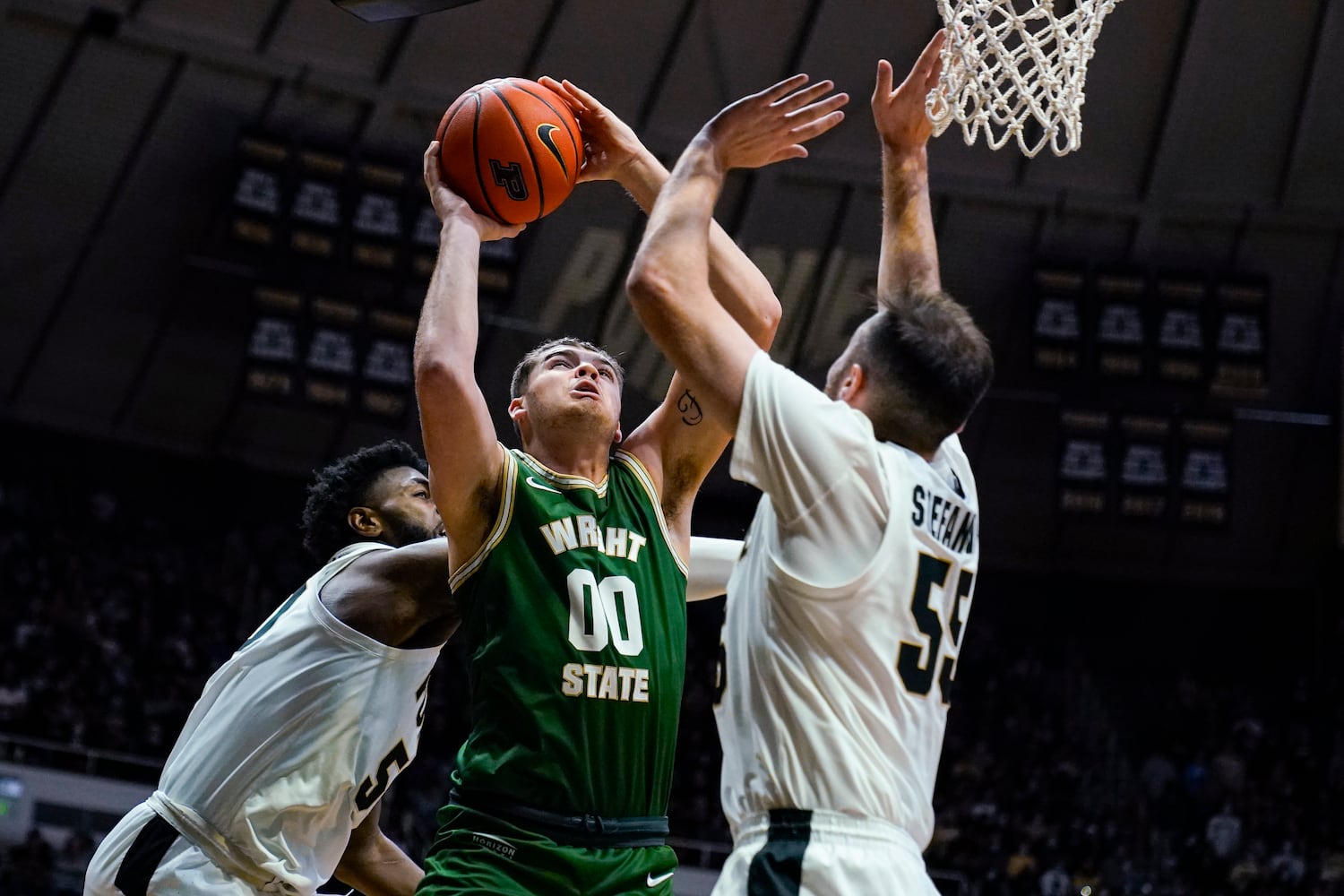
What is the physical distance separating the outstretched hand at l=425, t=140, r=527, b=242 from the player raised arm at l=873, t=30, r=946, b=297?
1011 millimetres

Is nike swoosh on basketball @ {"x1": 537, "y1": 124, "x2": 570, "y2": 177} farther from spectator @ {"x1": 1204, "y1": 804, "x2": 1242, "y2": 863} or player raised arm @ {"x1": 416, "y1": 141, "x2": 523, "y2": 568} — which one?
spectator @ {"x1": 1204, "y1": 804, "x2": 1242, "y2": 863}

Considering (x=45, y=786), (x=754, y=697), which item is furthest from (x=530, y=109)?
(x=45, y=786)

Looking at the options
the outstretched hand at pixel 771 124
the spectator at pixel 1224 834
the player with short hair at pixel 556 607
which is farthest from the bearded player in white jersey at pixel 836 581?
the spectator at pixel 1224 834

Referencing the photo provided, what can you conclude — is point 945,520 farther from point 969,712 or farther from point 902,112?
point 969,712

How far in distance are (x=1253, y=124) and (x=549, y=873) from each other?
13.2m

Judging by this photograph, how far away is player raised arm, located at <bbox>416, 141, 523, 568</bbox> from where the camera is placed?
3.62 metres

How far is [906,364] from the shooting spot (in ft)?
9.61

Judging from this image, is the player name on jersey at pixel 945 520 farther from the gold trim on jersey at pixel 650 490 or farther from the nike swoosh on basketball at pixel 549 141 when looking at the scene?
the nike swoosh on basketball at pixel 549 141

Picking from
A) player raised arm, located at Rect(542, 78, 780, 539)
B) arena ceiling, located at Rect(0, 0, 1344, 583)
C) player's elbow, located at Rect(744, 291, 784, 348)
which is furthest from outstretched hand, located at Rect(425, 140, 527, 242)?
arena ceiling, located at Rect(0, 0, 1344, 583)

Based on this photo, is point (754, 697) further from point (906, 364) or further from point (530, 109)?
point (530, 109)

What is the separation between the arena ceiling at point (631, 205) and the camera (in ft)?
45.5

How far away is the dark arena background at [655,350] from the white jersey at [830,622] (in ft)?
33.0

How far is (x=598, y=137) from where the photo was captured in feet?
14.3

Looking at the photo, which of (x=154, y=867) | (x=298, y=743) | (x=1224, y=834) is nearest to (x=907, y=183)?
(x=298, y=743)
